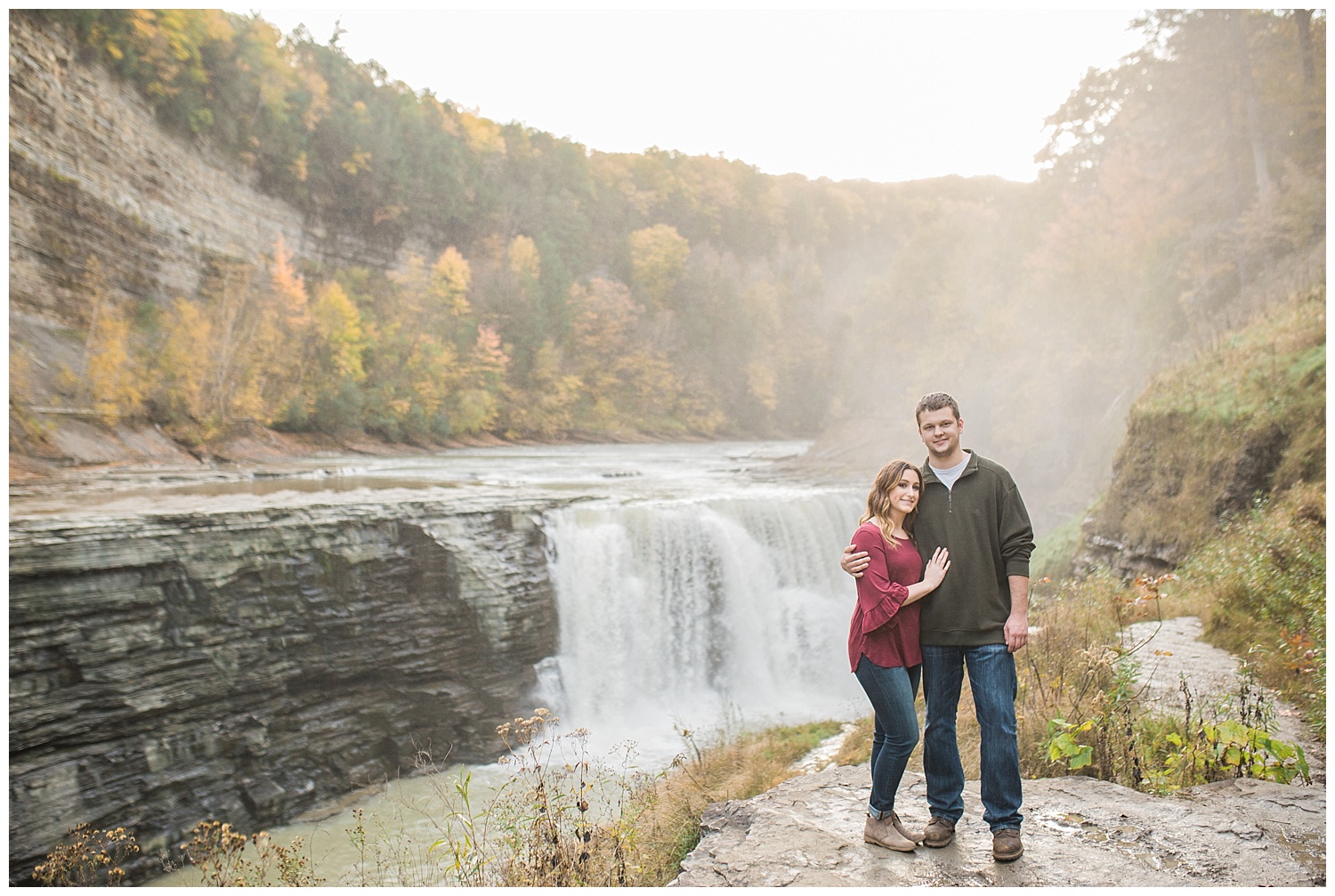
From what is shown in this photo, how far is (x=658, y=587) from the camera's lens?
8.79m

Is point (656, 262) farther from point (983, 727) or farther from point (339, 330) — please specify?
point (983, 727)

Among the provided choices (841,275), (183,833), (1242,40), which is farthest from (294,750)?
(841,275)

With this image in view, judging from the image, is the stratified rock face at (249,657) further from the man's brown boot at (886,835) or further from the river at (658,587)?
the man's brown boot at (886,835)

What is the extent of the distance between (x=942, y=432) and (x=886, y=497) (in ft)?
0.92

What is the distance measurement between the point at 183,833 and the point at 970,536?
6565 millimetres

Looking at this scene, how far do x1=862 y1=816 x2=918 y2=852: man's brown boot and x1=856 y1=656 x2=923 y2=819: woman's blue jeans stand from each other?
0.03 metres

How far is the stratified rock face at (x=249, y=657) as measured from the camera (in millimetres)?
5465

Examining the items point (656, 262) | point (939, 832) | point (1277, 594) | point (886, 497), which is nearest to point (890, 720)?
point (939, 832)

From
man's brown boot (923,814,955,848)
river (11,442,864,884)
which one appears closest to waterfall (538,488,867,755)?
river (11,442,864,884)

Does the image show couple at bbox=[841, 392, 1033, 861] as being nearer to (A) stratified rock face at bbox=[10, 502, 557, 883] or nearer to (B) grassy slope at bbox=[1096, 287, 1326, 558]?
(B) grassy slope at bbox=[1096, 287, 1326, 558]

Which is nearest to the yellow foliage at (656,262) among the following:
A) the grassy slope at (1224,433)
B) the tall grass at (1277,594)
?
the grassy slope at (1224,433)

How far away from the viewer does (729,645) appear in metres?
8.91

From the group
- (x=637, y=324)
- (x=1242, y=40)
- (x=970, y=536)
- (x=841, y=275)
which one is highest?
(x=1242, y=40)

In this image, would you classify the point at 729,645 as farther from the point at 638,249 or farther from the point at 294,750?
the point at 638,249
